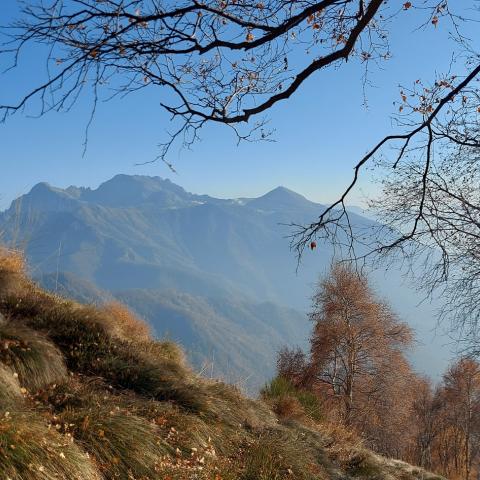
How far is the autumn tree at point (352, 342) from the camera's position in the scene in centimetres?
2544

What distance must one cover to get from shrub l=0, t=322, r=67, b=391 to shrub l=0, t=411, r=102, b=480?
3.90 feet

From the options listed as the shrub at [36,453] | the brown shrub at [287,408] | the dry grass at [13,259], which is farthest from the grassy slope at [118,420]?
the dry grass at [13,259]

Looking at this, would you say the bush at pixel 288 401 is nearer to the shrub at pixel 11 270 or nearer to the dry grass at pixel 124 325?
the dry grass at pixel 124 325

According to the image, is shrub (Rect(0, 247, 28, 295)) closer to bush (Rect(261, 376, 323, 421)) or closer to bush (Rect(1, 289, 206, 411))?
bush (Rect(1, 289, 206, 411))

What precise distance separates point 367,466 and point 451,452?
1897 inches

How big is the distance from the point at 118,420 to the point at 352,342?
2251 centimetres

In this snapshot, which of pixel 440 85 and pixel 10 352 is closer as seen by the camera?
pixel 10 352

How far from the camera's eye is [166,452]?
4.42m

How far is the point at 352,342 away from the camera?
25.4 metres

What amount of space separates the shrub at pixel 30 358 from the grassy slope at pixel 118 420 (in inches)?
0.4

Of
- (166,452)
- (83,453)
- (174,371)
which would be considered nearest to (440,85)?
(174,371)

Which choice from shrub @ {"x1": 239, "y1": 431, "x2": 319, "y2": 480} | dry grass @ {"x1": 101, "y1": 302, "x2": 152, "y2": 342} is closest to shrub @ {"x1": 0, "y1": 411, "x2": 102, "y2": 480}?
shrub @ {"x1": 239, "y1": 431, "x2": 319, "y2": 480}

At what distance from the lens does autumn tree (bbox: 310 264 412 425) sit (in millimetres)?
25438

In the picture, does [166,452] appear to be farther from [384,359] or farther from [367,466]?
[384,359]
